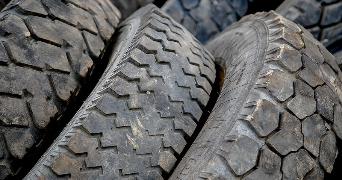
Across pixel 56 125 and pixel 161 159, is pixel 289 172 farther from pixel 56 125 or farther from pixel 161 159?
pixel 56 125

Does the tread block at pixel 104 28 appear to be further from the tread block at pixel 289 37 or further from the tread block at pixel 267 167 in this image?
the tread block at pixel 267 167

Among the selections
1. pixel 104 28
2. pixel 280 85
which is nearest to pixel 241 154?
pixel 280 85

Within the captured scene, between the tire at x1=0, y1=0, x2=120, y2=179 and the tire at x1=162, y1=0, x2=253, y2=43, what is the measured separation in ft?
2.61

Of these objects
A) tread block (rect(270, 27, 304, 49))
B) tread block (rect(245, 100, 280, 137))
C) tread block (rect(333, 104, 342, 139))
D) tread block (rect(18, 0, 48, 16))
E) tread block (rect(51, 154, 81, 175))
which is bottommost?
tread block (rect(333, 104, 342, 139))

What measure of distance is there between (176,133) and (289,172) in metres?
0.34

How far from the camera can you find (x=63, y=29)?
1108 millimetres

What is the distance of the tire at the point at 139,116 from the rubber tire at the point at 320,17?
33.2 inches

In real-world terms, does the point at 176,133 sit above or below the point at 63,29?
below

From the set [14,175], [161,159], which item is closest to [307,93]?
[161,159]

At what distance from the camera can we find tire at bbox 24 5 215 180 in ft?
2.86

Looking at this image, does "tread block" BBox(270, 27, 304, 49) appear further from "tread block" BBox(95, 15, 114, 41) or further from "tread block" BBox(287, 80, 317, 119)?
"tread block" BBox(95, 15, 114, 41)

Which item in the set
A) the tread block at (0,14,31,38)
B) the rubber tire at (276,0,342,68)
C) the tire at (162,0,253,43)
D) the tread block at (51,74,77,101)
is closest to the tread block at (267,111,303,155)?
the tread block at (51,74,77,101)

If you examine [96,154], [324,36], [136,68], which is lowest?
[324,36]

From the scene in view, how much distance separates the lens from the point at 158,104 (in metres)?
0.98
